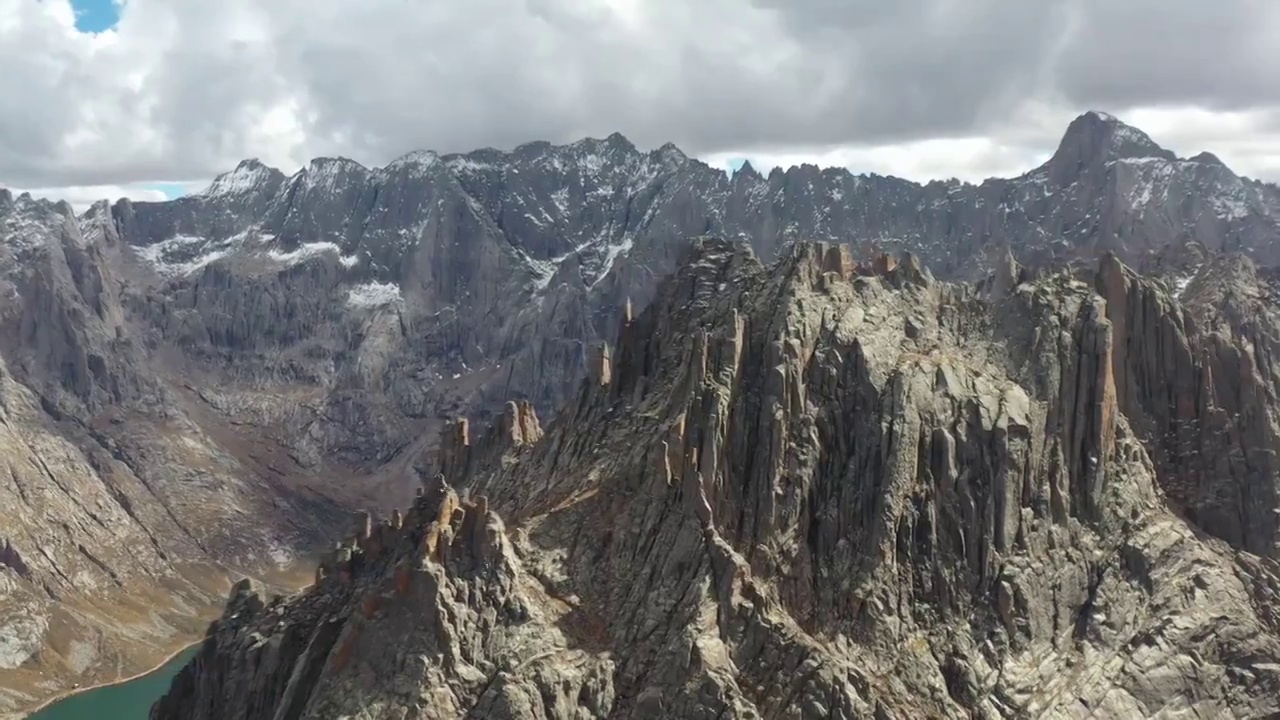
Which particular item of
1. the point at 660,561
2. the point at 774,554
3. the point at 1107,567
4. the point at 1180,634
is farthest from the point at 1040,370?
the point at 660,561

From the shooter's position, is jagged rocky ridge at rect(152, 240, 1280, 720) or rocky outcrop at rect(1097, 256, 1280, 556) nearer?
jagged rocky ridge at rect(152, 240, 1280, 720)

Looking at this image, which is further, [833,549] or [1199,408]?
[1199,408]

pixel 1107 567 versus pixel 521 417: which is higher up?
pixel 521 417

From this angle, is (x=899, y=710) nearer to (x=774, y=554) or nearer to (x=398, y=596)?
(x=774, y=554)

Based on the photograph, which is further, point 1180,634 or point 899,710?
point 1180,634

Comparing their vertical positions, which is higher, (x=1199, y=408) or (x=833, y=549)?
(x=1199, y=408)

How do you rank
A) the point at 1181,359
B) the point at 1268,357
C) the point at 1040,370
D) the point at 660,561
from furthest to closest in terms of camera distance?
the point at 1268,357 → the point at 1181,359 → the point at 1040,370 → the point at 660,561

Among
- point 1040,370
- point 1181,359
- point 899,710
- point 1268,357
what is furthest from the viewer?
point 1268,357

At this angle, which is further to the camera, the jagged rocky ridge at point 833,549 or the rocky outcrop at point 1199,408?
the rocky outcrop at point 1199,408
